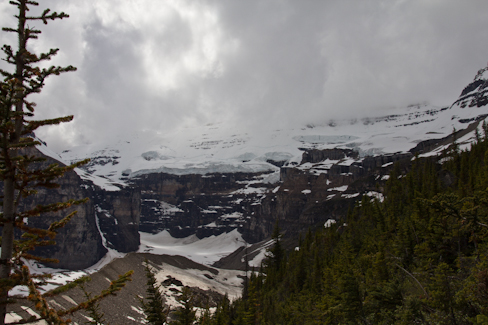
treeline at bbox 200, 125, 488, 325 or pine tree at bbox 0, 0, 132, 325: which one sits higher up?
pine tree at bbox 0, 0, 132, 325

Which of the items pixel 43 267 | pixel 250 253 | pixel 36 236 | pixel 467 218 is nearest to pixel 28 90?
pixel 36 236

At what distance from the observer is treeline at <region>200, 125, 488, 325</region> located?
1561 cm

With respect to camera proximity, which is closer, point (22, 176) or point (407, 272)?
point (22, 176)

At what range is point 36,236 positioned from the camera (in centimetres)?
955

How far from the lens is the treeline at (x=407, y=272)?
15.6 metres

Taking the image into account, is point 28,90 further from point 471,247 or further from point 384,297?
point 471,247

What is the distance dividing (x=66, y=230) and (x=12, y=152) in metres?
211

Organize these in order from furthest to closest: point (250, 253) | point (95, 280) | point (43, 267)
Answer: point (250, 253), point (43, 267), point (95, 280)

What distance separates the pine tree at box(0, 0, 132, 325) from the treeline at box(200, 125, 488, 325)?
12.6 metres

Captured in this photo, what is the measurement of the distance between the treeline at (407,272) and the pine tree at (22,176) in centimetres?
1265

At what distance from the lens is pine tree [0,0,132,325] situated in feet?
28.9

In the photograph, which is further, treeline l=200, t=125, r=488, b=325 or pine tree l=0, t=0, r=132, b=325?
treeline l=200, t=125, r=488, b=325

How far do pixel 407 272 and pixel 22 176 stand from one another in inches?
536

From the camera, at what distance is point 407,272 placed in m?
13.5
